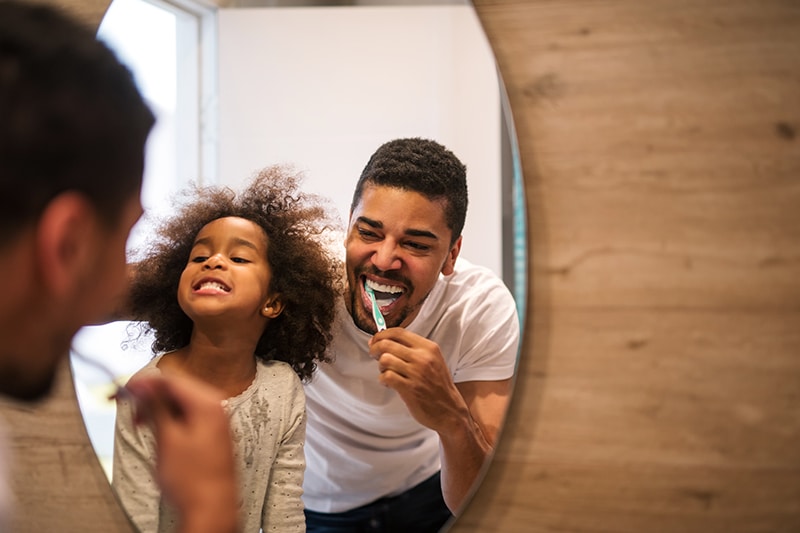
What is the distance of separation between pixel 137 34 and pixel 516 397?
0.51m

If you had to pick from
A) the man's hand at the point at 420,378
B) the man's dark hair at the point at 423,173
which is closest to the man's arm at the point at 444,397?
the man's hand at the point at 420,378

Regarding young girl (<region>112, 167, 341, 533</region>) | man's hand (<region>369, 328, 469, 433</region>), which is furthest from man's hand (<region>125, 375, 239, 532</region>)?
man's hand (<region>369, 328, 469, 433</region>)

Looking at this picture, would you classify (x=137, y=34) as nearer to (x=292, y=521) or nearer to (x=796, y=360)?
(x=292, y=521)

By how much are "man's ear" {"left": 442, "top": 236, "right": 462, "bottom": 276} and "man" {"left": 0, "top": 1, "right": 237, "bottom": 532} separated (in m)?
0.26

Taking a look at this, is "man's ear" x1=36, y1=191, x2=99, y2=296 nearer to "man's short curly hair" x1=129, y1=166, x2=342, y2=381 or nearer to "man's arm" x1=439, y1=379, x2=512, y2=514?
"man's short curly hair" x1=129, y1=166, x2=342, y2=381

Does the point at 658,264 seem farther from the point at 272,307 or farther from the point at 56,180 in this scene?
the point at 56,180

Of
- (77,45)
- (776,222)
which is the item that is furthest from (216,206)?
(776,222)

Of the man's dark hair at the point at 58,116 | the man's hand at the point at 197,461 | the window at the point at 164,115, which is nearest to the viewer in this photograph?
the man's dark hair at the point at 58,116

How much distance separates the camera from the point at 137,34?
797 mm

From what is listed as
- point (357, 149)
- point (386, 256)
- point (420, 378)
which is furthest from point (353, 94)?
point (420, 378)

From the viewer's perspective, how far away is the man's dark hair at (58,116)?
0.51 meters

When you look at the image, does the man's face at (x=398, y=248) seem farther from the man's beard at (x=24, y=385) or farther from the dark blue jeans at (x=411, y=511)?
the man's beard at (x=24, y=385)

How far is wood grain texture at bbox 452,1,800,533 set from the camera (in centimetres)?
70

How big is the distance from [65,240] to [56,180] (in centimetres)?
4
